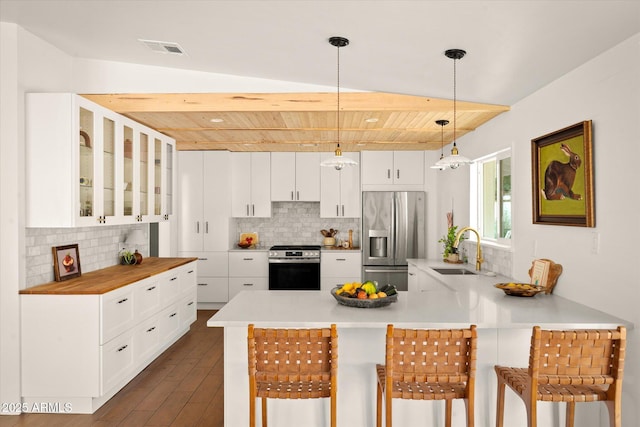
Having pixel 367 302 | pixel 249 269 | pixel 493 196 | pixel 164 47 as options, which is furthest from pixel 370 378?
pixel 249 269

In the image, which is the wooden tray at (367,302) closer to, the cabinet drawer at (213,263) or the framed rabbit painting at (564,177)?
the framed rabbit painting at (564,177)

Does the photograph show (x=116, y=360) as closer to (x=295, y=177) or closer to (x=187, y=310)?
(x=187, y=310)

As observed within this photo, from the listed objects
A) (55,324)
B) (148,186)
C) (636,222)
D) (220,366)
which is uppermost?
(148,186)

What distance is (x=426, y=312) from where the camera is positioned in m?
2.64

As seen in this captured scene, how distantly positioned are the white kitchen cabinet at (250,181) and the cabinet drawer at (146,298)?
2587 millimetres

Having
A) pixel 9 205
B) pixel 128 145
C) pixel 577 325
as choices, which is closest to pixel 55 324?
pixel 9 205

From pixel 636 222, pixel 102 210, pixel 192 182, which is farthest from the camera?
pixel 192 182

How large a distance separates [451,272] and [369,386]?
2.34m

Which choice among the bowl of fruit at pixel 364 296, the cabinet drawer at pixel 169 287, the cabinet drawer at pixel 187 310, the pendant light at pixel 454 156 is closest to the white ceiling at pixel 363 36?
the pendant light at pixel 454 156

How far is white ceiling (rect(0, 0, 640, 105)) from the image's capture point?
2281mm

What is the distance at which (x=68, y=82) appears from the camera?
3.85 m

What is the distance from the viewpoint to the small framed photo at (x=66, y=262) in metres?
3.43

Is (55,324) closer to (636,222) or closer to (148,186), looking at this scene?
(148,186)

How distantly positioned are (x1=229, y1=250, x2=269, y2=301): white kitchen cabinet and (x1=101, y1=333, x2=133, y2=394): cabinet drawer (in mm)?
2791
